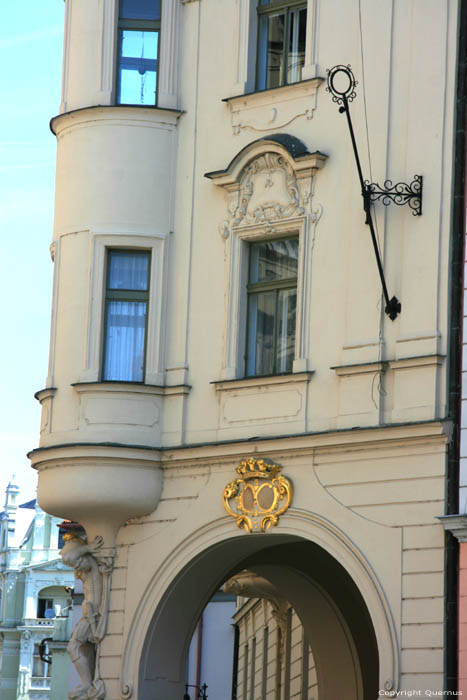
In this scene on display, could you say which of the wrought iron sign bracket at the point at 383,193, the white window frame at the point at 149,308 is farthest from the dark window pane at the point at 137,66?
the wrought iron sign bracket at the point at 383,193

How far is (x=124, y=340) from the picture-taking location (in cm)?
2405

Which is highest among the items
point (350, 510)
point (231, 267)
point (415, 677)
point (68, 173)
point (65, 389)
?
point (68, 173)

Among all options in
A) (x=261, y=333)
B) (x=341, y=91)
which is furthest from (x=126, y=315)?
(x=341, y=91)

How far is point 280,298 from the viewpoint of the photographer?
915 inches

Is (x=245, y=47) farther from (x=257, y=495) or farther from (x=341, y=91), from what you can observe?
(x=257, y=495)

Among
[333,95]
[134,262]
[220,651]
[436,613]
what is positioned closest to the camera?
[436,613]

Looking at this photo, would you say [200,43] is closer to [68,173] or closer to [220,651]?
[68,173]

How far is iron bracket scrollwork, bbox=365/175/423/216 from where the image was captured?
2147 cm

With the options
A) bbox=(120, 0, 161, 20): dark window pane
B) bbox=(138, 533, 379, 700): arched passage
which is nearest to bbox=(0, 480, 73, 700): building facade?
bbox=(138, 533, 379, 700): arched passage

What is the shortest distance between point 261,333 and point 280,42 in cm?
415

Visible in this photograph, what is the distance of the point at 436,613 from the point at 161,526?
472 cm

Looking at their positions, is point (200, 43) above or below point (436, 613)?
above

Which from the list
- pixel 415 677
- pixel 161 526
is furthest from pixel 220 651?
pixel 415 677

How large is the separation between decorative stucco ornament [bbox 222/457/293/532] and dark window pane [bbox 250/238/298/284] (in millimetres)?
2628
